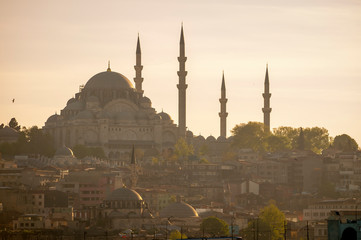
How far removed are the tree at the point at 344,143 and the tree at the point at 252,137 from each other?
8.08 meters

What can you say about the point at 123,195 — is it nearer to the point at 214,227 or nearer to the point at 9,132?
the point at 214,227

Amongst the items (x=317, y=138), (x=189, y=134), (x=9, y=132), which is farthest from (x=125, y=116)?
(x=317, y=138)

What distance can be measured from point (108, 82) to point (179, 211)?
2181 inches

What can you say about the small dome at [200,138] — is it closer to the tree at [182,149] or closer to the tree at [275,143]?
the tree at [275,143]

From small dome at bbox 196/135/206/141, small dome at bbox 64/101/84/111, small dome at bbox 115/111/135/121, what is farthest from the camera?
small dome at bbox 196/135/206/141

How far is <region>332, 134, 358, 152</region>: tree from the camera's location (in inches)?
5886

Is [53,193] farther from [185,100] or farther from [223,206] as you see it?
[185,100]

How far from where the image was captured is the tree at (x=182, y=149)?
14012 cm

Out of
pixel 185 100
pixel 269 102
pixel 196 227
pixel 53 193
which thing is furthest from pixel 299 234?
pixel 269 102

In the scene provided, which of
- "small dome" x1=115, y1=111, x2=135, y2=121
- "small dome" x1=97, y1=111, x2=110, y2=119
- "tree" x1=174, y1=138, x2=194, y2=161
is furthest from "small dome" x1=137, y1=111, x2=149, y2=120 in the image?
"tree" x1=174, y1=138, x2=194, y2=161

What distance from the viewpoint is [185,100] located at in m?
141

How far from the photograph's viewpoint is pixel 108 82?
156125 millimetres

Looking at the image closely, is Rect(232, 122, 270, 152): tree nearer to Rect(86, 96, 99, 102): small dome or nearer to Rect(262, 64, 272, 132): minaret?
Rect(262, 64, 272, 132): minaret

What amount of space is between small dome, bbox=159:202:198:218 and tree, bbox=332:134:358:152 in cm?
4561
